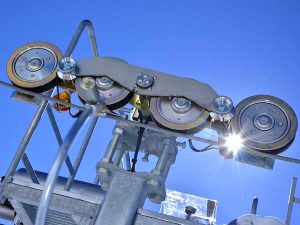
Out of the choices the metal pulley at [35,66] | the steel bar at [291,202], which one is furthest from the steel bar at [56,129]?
the steel bar at [291,202]

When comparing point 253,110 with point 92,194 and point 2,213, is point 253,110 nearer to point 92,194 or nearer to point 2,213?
point 92,194

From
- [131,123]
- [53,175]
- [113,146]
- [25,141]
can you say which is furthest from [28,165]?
[53,175]

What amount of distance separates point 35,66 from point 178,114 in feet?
5.18

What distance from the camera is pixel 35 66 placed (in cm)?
453

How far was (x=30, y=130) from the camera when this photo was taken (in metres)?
3.79

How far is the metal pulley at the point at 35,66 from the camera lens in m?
4.32

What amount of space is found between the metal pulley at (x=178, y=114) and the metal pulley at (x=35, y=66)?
109 centimetres

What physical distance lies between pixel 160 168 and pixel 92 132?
835 millimetres

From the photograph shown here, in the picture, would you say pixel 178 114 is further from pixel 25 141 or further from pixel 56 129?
pixel 25 141

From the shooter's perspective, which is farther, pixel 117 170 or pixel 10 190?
pixel 117 170

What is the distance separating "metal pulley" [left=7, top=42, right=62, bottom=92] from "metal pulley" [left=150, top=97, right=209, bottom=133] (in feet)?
3.58

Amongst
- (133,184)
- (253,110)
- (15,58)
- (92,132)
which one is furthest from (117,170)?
(15,58)

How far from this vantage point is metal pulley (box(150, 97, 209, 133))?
13.2 feet

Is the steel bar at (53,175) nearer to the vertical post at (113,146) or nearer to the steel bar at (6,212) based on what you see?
the vertical post at (113,146)
